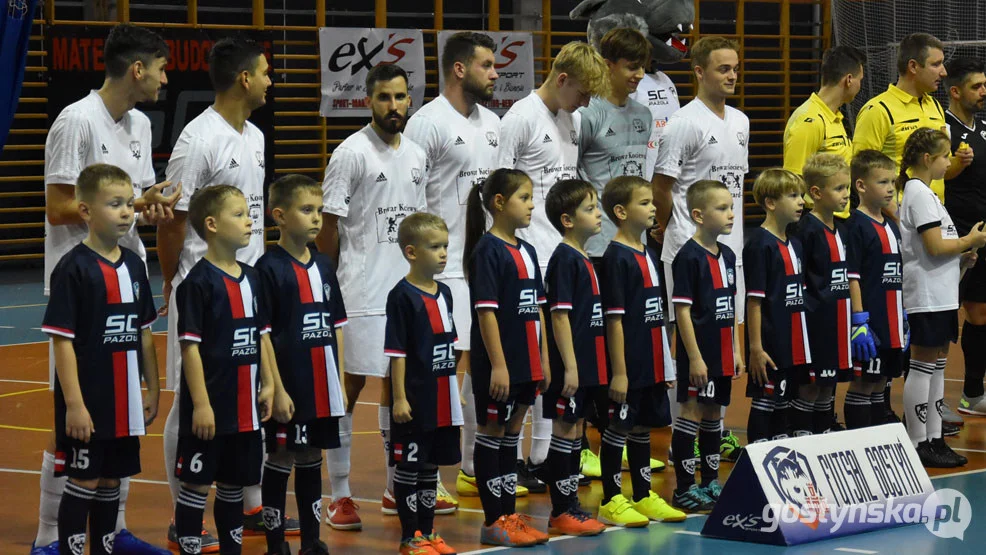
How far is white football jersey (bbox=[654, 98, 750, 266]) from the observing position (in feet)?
20.0

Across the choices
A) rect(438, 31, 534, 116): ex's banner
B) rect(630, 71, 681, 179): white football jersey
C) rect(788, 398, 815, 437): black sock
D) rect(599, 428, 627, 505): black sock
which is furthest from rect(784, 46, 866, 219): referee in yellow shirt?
rect(438, 31, 534, 116): ex's banner

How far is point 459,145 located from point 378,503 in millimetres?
1574

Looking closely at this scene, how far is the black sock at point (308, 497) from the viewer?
178 inches

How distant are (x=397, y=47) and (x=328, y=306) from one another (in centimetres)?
960

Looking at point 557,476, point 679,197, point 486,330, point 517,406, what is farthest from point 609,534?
point 679,197

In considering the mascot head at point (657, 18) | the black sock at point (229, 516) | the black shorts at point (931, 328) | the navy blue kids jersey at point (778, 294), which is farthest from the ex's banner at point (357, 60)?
the black sock at point (229, 516)

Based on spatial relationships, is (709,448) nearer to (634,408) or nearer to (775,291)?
(634,408)

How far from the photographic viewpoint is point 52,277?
4.10 metres

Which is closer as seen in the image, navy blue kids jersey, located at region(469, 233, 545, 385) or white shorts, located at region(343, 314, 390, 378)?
navy blue kids jersey, located at region(469, 233, 545, 385)

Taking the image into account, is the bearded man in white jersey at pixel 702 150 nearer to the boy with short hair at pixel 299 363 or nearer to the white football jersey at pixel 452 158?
the white football jersey at pixel 452 158

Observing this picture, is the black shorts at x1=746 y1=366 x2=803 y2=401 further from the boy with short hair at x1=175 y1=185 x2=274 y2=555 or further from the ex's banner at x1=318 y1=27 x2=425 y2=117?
the ex's banner at x1=318 y1=27 x2=425 y2=117

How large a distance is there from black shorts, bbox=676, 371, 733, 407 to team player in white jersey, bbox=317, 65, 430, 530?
122cm

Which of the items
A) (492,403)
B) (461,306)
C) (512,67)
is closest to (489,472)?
(492,403)

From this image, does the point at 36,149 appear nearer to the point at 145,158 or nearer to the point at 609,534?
the point at 145,158
